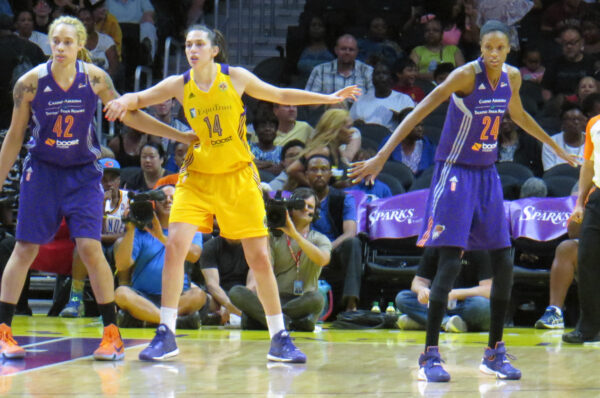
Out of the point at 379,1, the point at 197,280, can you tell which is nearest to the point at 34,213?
the point at 197,280

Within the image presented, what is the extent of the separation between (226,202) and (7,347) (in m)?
1.45

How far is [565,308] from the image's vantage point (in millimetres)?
9344

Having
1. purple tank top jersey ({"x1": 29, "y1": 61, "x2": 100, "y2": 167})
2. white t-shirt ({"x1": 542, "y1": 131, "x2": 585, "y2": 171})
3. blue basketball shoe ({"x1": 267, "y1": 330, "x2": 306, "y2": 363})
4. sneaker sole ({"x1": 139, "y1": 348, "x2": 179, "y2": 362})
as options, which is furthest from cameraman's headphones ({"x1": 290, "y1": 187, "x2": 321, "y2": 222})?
white t-shirt ({"x1": 542, "y1": 131, "x2": 585, "y2": 171})

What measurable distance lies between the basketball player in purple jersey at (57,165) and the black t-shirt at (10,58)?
575 centimetres

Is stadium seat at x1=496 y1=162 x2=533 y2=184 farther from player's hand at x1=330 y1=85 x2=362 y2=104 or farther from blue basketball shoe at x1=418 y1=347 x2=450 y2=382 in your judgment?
blue basketball shoe at x1=418 y1=347 x2=450 y2=382

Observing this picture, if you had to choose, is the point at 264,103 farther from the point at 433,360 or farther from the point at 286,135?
the point at 433,360

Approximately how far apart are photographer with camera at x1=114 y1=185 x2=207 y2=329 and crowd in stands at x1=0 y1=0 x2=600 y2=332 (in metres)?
0.01

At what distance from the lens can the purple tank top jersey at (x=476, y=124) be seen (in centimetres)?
538

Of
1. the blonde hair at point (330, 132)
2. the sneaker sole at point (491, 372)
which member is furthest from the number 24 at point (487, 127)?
the blonde hair at point (330, 132)

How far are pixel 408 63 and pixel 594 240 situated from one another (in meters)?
5.20

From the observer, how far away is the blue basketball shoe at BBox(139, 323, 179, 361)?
19.2ft

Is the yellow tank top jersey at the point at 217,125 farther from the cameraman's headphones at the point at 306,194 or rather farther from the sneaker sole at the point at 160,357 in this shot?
the cameraman's headphones at the point at 306,194

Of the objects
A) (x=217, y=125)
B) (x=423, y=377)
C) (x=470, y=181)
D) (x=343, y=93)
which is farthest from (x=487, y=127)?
(x=217, y=125)

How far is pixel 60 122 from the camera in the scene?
230 inches
